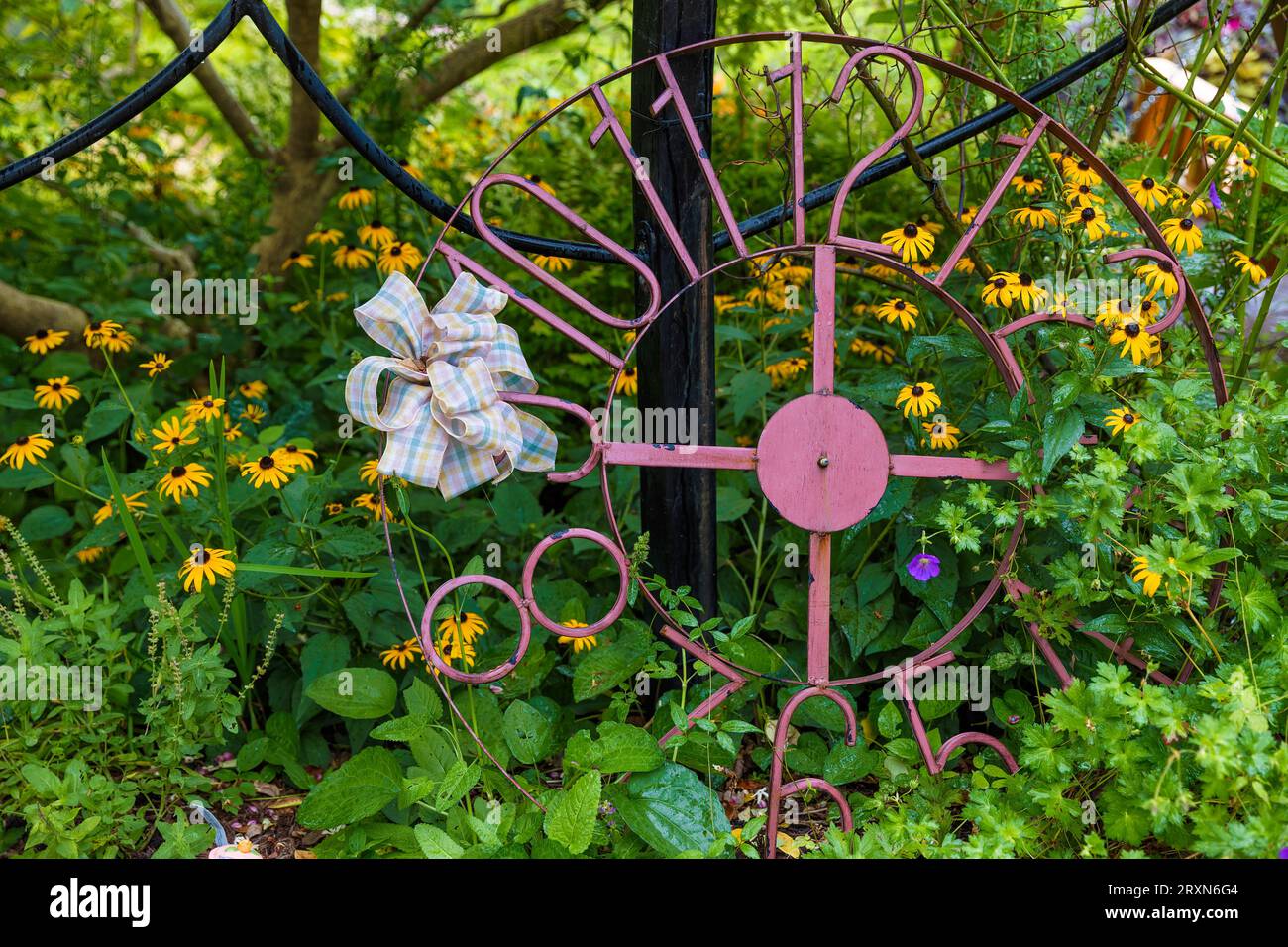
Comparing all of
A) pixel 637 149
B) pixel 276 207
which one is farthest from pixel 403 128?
pixel 637 149

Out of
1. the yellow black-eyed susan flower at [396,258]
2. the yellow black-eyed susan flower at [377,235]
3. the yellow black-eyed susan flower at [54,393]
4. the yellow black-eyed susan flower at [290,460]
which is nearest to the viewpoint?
the yellow black-eyed susan flower at [290,460]

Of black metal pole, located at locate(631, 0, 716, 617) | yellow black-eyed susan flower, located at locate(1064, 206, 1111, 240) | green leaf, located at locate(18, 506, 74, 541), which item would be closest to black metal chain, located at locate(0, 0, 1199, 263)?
black metal pole, located at locate(631, 0, 716, 617)

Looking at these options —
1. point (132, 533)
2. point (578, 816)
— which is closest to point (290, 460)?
point (132, 533)

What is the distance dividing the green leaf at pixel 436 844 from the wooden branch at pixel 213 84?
2.47 metres

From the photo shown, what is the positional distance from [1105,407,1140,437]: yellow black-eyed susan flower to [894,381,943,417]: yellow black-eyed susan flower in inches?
11.6

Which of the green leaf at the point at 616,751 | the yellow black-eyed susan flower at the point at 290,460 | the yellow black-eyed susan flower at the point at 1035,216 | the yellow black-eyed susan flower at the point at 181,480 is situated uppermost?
the yellow black-eyed susan flower at the point at 1035,216

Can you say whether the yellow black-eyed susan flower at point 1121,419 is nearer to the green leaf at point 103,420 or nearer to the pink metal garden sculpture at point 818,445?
the pink metal garden sculpture at point 818,445

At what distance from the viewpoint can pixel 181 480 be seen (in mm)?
2010

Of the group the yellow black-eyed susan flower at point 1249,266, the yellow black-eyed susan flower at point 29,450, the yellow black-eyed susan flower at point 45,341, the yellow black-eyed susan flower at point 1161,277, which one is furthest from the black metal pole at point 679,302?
the yellow black-eyed susan flower at point 45,341

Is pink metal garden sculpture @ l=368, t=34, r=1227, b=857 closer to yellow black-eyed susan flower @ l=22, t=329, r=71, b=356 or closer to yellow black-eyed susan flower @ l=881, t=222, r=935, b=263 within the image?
yellow black-eyed susan flower @ l=881, t=222, r=935, b=263

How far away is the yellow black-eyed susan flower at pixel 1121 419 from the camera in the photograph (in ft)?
5.65

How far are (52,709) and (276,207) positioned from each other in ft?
6.80

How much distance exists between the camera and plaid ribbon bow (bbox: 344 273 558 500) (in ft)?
5.39

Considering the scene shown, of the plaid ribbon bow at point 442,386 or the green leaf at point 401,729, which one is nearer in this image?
the plaid ribbon bow at point 442,386
